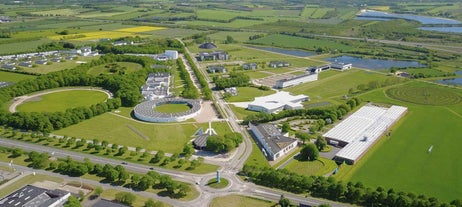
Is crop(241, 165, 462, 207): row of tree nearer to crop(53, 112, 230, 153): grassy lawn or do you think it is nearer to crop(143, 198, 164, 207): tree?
crop(143, 198, 164, 207): tree

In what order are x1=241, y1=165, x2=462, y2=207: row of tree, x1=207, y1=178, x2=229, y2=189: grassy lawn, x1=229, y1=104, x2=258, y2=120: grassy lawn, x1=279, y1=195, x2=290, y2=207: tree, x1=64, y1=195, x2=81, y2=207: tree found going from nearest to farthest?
x1=64, y1=195, x2=81, y2=207: tree → x1=241, y1=165, x2=462, y2=207: row of tree → x1=279, y1=195, x2=290, y2=207: tree → x1=207, y1=178, x2=229, y2=189: grassy lawn → x1=229, y1=104, x2=258, y2=120: grassy lawn

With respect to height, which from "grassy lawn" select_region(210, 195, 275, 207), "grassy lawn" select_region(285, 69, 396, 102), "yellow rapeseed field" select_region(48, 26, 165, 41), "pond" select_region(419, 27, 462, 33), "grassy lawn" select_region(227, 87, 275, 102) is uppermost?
"pond" select_region(419, 27, 462, 33)

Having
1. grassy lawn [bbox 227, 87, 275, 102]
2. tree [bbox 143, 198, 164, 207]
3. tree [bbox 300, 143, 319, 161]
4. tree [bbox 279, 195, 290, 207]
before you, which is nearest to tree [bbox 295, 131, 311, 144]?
tree [bbox 300, 143, 319, 161]

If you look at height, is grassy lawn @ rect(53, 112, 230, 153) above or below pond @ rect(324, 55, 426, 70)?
below

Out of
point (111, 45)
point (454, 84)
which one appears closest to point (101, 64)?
point (111, 45)

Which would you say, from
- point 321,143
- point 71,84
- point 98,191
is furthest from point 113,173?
point 71,84

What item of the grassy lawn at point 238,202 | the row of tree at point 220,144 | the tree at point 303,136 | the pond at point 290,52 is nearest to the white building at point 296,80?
the tree at point 303,136

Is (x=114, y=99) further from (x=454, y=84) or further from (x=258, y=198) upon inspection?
(x=454, y=84)
